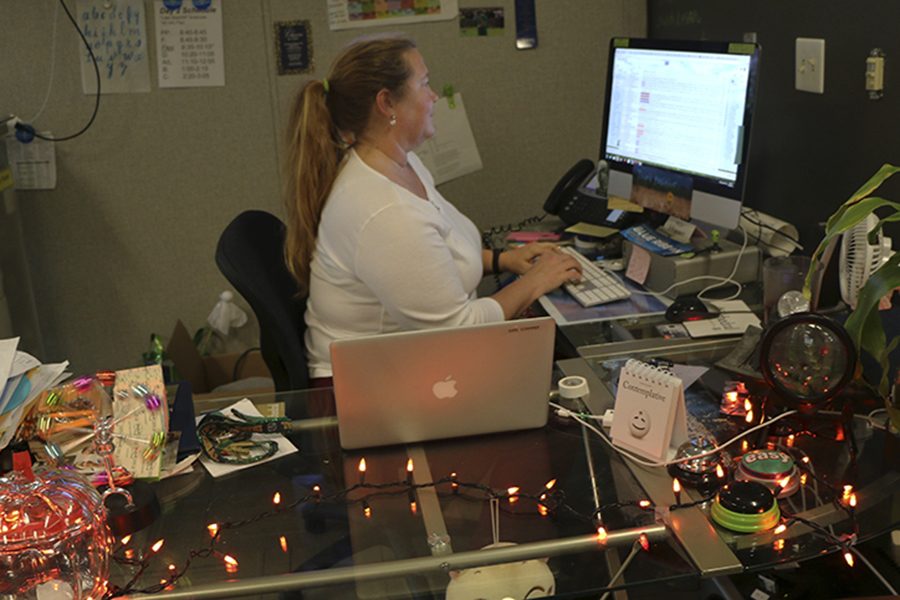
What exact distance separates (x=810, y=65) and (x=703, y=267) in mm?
538

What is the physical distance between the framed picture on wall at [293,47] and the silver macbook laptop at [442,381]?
1.88 m

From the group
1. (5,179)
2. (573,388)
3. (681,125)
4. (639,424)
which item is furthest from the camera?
(5,179)

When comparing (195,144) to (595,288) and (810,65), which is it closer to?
(595,288)

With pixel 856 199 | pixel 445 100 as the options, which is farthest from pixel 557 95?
pixel 856 199

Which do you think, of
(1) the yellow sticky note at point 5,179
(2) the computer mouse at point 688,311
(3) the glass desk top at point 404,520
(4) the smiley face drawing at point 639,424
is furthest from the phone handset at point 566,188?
(1) the yellow sticky note at point 5,179

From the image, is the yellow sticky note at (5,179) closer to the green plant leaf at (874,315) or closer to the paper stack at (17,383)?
the paper stack at (17,383)

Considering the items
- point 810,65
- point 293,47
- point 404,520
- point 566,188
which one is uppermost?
point 293,47

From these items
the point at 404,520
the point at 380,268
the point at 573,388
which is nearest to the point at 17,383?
the point at 404,520

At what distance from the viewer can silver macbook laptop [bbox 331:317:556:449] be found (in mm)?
1526

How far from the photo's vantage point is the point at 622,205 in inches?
107

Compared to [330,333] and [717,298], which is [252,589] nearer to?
[330,333]

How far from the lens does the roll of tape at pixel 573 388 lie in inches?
68.8

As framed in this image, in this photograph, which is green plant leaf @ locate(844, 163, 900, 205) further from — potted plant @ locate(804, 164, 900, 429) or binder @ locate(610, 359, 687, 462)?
binder @ locate(610, 359, 687, 462)

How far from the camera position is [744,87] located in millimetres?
2279
